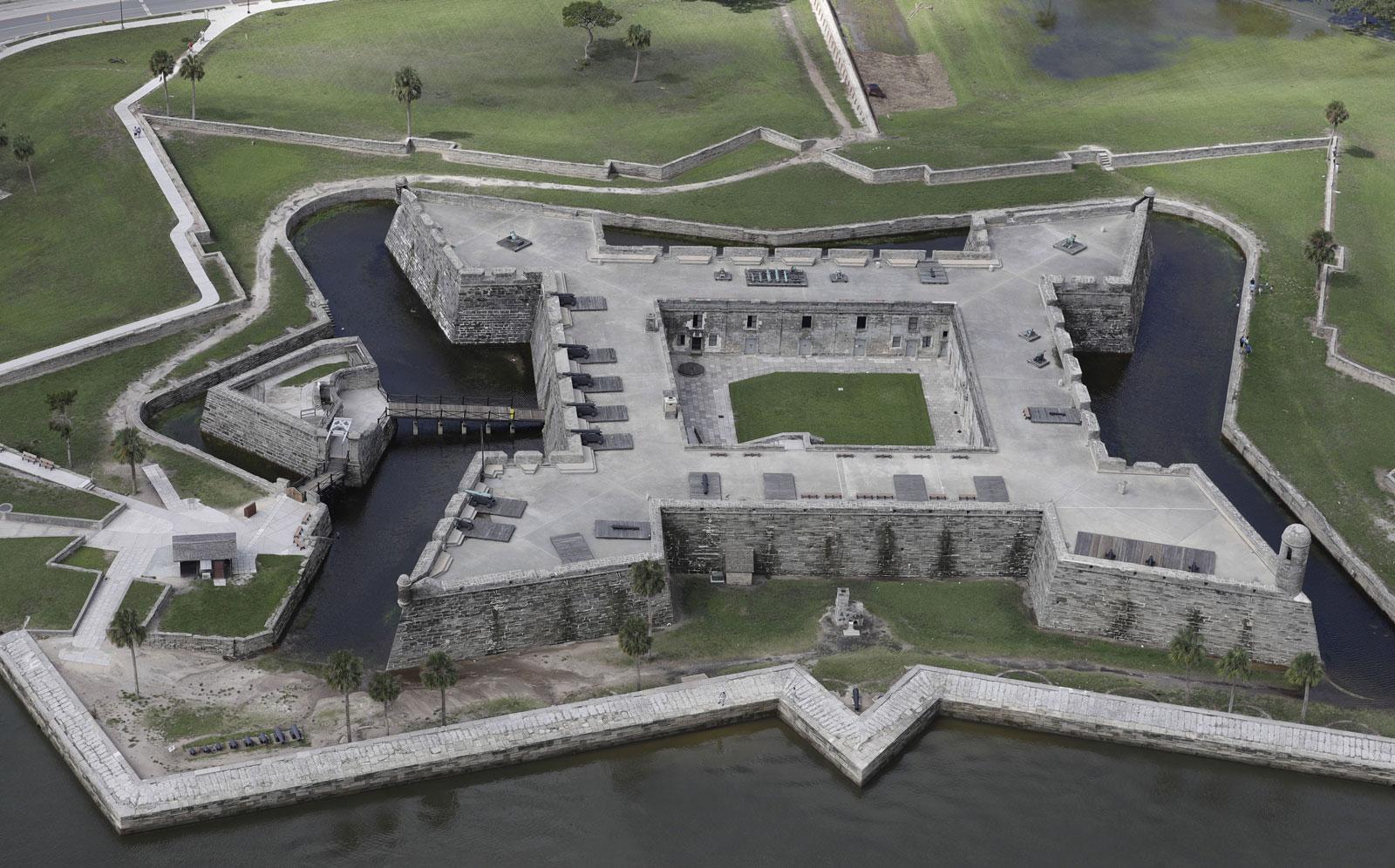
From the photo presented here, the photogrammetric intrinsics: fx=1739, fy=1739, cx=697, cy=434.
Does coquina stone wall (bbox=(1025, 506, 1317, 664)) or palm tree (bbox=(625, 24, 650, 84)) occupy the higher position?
palm tree (bbox=(625, 24, 650, 84))

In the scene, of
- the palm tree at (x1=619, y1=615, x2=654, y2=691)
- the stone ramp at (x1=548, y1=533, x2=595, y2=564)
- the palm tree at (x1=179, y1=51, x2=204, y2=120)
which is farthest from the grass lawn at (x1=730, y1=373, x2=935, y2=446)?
the palm tree at (x1=179, y1=51, x2=204, y2=120)

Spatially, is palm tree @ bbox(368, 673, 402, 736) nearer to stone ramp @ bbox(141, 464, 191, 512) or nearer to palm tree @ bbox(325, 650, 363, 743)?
palm tree @ bbox(325, 650, 363, 743)

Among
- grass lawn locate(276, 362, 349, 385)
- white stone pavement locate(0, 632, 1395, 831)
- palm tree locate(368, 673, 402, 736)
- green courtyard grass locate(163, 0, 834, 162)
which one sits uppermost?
green courtyard grass locate(163, 0, 834, 162)

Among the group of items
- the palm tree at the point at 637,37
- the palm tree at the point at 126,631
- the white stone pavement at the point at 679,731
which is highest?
the palm tree at the point at 637,37

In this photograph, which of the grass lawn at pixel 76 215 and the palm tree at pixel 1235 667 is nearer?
the palm tree at pixel 1235 667

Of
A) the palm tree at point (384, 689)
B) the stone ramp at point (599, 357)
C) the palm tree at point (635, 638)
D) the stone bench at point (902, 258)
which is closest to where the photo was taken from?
the palm tree at point (384, 689)

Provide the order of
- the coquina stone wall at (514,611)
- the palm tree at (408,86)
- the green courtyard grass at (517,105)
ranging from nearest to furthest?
the coquina stone wall at (514,611) < the palm tree at (408,86) < the green courtyard grass at (517,105)

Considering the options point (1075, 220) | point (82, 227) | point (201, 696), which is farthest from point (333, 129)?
point (201, 696)

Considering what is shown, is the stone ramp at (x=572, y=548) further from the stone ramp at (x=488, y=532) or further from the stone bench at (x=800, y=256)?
the stone bench at (x=800, y=256)

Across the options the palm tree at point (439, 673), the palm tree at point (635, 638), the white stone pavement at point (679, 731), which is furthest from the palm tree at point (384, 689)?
the palm tree at point (635, 638)
